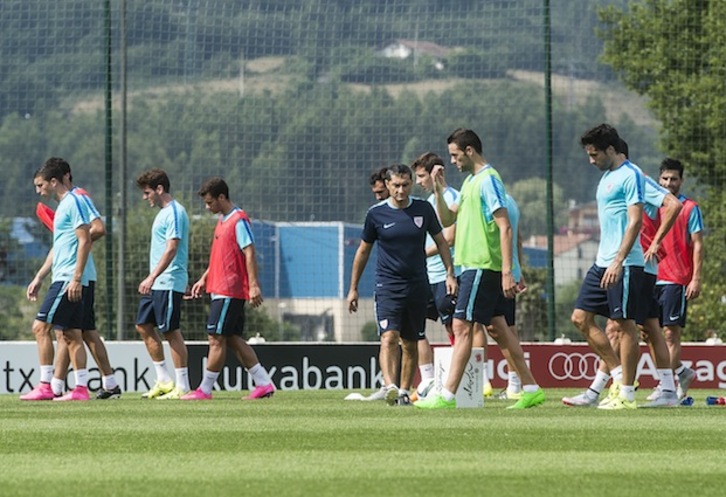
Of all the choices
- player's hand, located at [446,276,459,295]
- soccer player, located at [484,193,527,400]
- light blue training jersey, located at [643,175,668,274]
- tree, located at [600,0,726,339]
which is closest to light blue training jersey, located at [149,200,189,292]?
soccer player, located at [484,193,527,400]

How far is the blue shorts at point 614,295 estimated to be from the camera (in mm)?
12961

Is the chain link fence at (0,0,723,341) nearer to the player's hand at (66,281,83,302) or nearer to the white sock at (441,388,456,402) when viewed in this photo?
the player's hand at (66,281,83,302)

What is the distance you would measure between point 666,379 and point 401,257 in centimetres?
247

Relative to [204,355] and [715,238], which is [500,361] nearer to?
[204,355]

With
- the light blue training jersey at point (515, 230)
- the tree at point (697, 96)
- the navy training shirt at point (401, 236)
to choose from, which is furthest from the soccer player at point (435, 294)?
the tree at point (697, 96)

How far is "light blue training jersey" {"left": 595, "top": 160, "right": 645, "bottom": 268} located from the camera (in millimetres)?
13078

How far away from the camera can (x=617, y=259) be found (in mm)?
12773

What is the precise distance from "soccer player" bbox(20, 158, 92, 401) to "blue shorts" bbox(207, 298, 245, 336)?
123 centimetres

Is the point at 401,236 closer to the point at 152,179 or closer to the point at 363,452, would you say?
the point at 152,179

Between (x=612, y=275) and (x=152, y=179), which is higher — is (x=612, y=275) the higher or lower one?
the lower one

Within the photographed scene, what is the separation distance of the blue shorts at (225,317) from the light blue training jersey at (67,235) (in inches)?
54.2

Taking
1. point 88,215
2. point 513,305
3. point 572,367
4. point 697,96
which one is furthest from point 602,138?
point 697,96

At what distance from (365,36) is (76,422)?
1541 centimetres

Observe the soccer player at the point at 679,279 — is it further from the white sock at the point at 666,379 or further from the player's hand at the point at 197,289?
the player's hand at the point at 197,289
